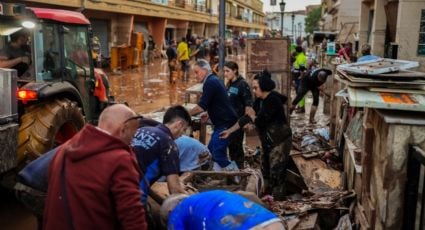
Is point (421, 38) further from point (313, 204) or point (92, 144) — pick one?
point (92, 144)

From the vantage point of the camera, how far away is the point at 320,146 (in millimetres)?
8203

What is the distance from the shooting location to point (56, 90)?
19.7ft

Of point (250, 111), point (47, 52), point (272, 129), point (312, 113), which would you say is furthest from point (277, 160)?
point (312, 113)

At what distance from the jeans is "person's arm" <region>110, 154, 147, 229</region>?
3772mm

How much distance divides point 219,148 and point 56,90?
6.81 ft

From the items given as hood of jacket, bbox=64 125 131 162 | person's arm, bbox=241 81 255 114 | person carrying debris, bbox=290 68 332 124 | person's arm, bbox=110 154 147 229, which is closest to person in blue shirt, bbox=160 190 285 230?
person's arm, bbox=110 154 147 229

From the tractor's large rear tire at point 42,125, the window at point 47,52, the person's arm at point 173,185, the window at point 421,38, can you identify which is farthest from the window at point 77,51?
the window at point 421,38

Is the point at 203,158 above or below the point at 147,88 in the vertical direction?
above

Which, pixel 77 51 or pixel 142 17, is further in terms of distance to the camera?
pixel 142 17

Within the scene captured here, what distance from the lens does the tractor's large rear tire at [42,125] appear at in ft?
18.0

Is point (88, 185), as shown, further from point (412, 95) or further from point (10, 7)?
point (10, 7)

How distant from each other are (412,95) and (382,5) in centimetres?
1204

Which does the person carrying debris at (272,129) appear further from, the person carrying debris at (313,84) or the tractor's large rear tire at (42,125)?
the person carrying debris at (313,84)

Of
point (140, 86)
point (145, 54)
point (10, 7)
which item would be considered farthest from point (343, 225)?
point (145, 54)
